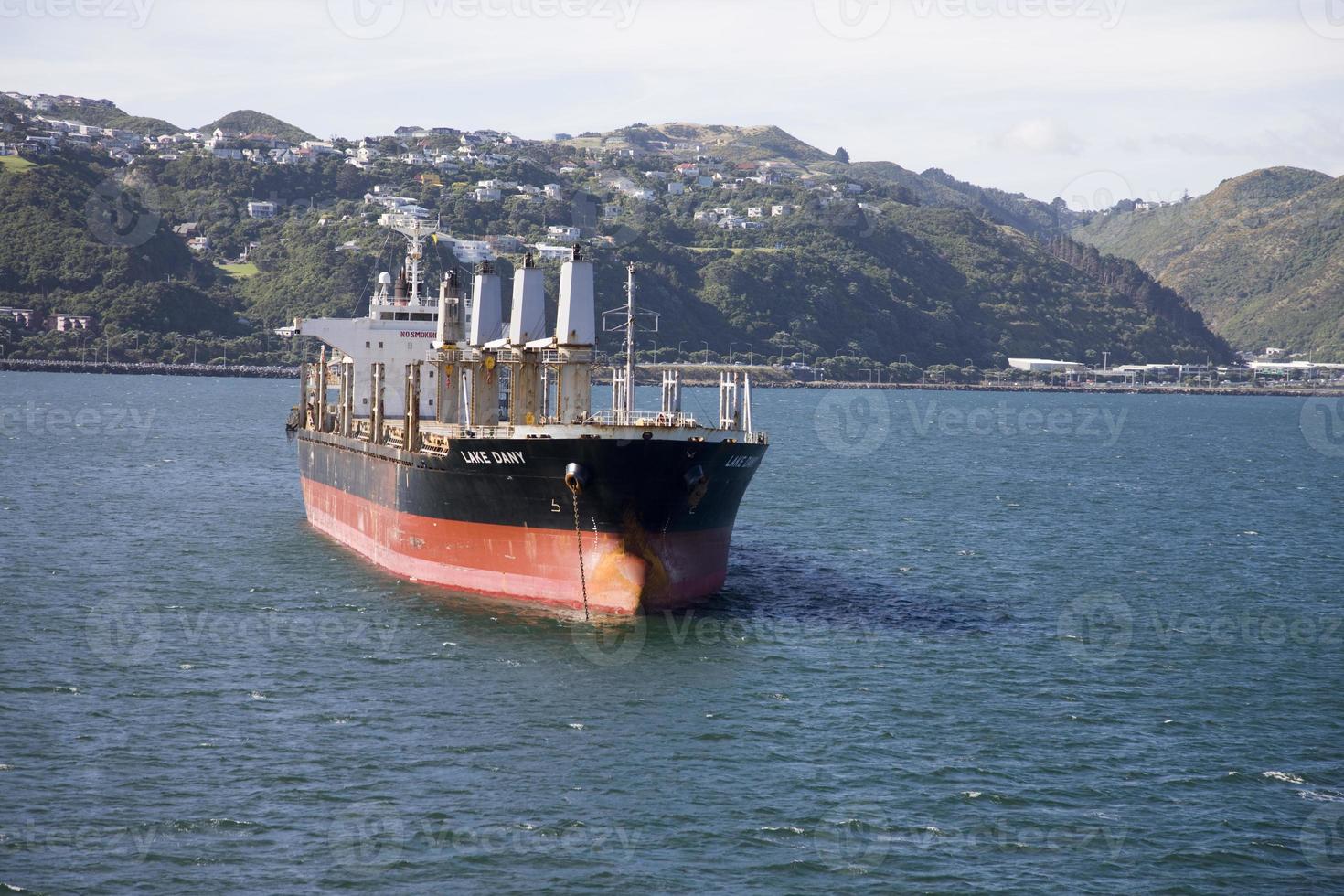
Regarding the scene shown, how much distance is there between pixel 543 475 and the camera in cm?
3600

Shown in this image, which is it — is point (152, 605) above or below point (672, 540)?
below

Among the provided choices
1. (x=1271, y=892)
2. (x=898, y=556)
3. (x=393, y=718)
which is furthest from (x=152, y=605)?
(x=1271, y=892)

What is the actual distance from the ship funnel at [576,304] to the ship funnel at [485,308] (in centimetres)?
940

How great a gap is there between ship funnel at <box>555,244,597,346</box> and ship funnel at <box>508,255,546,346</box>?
325cm

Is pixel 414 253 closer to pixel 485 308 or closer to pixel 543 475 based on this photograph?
pixel 485 308

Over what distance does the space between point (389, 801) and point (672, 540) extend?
14467mm

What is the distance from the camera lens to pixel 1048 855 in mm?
22109

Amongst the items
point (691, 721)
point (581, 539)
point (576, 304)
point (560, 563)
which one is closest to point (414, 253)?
point (576, 304)

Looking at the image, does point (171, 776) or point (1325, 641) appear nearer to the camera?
point (171, 776)

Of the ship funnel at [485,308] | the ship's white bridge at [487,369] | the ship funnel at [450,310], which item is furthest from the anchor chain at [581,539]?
the ship funnel at [485,308]

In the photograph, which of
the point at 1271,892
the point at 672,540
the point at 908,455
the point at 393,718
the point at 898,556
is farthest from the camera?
the point at 908,455

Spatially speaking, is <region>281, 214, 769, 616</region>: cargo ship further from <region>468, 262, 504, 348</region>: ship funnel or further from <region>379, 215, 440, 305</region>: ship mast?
<region>379, 215, 440, 305</region>: ship mast

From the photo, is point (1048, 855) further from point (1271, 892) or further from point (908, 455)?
point (908, 455)

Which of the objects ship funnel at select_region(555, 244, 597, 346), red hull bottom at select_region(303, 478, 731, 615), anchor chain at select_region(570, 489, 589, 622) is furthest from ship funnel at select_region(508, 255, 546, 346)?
anchor chain at select_region(570, 489, 589, 622)
